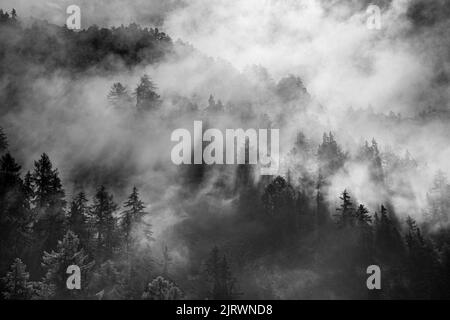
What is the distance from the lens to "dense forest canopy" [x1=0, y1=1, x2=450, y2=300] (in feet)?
209

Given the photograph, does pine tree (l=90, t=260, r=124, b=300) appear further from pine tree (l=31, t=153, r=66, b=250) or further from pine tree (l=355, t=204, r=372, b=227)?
pine tree (l=355, t=204, r=372, b=227)

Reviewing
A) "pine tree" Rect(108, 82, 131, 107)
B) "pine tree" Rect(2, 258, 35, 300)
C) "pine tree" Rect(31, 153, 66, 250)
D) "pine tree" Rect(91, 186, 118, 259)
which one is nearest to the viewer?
"pine tree" Rect(2, 258, 35, 300)

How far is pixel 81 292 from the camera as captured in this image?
51312 millimetres

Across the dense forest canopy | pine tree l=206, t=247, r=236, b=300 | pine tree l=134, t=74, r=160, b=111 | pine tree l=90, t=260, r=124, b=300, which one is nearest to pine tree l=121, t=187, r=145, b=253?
the dense forest canopy

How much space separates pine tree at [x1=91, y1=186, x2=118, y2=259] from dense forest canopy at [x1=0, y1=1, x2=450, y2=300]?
0.20 metres

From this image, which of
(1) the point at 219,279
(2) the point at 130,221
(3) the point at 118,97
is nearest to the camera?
(1) the point at 219,279

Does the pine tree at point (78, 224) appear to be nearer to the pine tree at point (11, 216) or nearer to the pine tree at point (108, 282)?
the pine tree at point (11, 216)

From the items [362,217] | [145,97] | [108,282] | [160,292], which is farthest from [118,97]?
[160,292]

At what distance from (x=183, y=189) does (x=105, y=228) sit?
3021 centimetres

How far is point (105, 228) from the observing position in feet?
219

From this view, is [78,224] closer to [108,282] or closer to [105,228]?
[105,228]

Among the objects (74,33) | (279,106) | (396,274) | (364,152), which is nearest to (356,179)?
(364,152)

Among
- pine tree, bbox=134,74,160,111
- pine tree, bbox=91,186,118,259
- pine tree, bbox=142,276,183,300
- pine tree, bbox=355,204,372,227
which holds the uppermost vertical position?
pine tree, bbox=134,74,160,111
